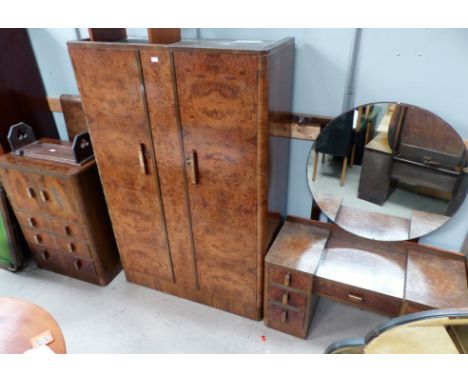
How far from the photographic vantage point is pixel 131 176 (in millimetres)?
1896

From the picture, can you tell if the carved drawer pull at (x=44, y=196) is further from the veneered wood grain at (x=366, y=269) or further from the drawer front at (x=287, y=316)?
the veneered wood grain at (x=366, y=269)

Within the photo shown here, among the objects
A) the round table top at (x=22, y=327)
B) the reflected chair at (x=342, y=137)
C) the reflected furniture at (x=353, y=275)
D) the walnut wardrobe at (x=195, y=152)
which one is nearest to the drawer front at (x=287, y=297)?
the reflected furniture at (x=353, y=275)

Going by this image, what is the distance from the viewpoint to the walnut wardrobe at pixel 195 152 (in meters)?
1.45

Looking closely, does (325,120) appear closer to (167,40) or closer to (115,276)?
(167,40)

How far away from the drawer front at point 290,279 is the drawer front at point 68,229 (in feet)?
4.15

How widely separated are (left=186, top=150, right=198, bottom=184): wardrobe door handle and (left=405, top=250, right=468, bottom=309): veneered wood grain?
115 centimetres

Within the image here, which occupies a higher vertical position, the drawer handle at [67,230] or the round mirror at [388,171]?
the round mirror at [388,171]

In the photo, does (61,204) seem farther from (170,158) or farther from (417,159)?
(417,159)

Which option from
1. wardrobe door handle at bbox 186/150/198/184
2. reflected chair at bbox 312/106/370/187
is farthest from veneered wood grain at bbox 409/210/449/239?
wardrobe door handle at bbox 186/150/198/184

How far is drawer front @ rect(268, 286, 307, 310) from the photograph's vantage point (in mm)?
1804

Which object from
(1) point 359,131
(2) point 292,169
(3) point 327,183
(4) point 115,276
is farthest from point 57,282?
(1) point 359,131

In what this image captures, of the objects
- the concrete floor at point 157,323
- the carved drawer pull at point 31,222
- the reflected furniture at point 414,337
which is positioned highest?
the reflected furniture at point 414,337

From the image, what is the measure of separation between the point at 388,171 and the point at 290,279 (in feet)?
2.52
